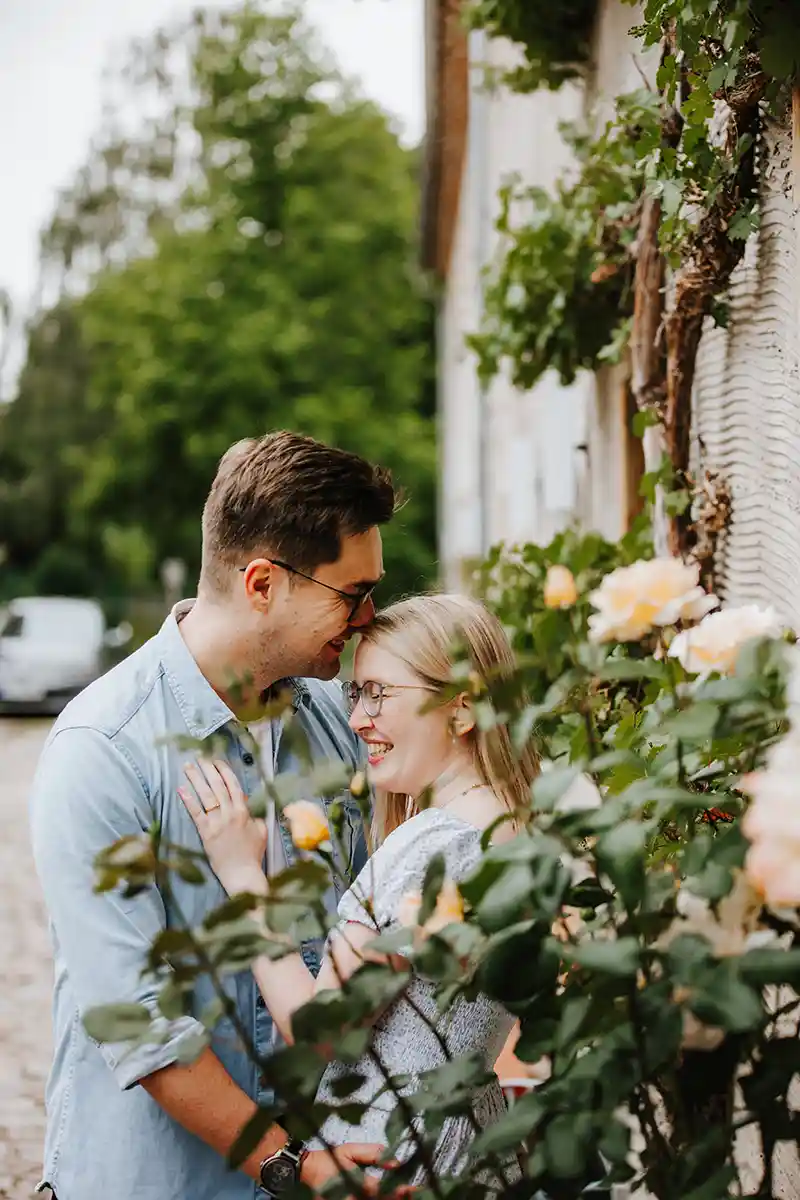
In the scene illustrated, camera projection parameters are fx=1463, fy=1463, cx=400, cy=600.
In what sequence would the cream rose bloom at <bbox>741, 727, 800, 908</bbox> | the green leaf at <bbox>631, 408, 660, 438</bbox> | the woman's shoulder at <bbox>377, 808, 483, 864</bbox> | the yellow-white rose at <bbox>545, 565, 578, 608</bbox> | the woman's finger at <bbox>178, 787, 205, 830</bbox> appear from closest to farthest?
1. the cream rose bloom at <bbox>741, 727, 800, 908</bbox>
2. the yellow-white rose at <bbox>545, 565, 578, 608</bbox>
3. the woman's shoulder at <bbox>377, 808, 483, 864</bbox>
4. the woman's finger at <bbox>178, 787, 205, 830</bbox>
5. the green leaf at <bbox>631, 408, 660, 438</bbox>

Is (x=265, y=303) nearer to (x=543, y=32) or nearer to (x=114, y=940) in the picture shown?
(x=543, y=32)

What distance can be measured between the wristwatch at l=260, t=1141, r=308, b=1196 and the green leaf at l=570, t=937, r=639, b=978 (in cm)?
98

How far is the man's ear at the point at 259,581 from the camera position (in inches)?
89.3

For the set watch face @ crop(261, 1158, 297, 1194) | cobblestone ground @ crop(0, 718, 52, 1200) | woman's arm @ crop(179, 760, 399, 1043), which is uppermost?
woman's arm @ crop(179, 760, 399, 1043)

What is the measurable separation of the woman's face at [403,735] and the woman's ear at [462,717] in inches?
1.0

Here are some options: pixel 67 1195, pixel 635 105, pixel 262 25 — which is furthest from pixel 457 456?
pixel 67 1195

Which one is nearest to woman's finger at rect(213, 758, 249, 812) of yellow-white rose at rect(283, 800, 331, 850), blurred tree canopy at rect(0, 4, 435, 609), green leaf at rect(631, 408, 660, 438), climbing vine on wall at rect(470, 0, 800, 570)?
yellow-white rose at rect(283, 800, 331, 850)

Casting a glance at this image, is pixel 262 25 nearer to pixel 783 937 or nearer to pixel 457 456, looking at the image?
pixel 457 456

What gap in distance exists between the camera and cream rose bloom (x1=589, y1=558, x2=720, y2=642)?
1348mm

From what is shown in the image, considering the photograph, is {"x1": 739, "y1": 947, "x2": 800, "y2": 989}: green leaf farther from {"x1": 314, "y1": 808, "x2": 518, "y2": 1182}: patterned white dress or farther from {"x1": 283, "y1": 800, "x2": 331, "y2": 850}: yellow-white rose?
{"x1": 314, "y1": 808, "x2": 518, "y2": 1182}: patterned white dress

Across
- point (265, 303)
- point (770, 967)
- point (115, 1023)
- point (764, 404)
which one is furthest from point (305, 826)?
point (265, 303)

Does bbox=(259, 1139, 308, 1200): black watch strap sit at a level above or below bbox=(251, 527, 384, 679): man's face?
below

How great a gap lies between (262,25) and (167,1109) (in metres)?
26.6

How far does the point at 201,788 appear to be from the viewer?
2080 millimetres
